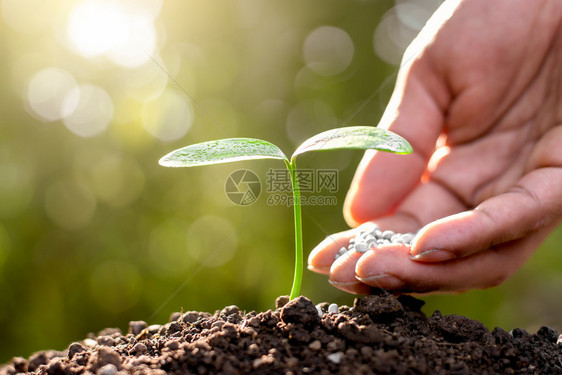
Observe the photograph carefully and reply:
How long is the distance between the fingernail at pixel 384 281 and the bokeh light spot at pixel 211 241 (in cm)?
197

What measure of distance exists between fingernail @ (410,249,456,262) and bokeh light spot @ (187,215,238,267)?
202 cm

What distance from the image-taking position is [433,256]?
4.42 feet

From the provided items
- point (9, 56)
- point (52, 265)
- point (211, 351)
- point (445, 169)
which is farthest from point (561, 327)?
point (9, 56)

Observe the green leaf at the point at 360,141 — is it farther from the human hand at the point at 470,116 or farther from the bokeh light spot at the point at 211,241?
the bokeh light spot at the point at 211,241

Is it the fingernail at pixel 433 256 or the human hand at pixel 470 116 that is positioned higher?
the human hand at pixel 470 116

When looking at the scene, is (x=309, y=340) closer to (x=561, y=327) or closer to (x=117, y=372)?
(x=117, y=372)

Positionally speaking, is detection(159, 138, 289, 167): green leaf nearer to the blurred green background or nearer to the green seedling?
the green seedling

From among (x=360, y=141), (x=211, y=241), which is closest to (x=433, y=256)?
(x=360, y=141)

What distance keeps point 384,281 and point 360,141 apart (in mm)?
517

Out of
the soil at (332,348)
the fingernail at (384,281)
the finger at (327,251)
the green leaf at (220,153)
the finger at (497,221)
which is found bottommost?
the soil at (332,348)

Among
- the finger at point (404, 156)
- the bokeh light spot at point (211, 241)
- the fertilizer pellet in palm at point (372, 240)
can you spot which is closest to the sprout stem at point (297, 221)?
A: the fertilizer pellet in palm at point (372, 240)

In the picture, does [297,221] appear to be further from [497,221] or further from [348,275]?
Answer: [497,221]

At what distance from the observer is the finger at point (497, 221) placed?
1.34m

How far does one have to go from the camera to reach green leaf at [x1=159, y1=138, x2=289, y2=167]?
1093 mm
